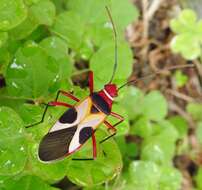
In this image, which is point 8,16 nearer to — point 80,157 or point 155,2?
point 80,157

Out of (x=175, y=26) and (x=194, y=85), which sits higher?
(x=175, y=26)

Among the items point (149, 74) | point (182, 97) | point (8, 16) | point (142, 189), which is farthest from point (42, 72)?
point (182, 97)

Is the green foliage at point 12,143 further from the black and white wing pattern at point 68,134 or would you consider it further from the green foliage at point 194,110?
the green foliage at point 194,110

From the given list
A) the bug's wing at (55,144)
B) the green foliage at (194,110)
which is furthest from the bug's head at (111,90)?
the green foliage at (194,110)

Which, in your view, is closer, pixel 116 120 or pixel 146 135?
pixel 116 120

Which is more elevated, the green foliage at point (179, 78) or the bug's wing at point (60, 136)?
the bug's wing at point (60, 136)

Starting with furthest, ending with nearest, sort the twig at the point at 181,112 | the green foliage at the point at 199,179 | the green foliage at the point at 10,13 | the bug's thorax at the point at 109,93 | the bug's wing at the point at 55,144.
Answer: the twig at the point at 181,112, the green foliage at the point at 199,179, the bug's thorax at the point at 109,93, the green foliage at the point at 10,13, the bug's wing at the point at 55,144

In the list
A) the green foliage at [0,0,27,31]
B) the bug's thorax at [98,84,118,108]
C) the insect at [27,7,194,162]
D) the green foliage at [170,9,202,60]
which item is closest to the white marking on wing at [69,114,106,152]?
the insect at [27,7,194,162]
